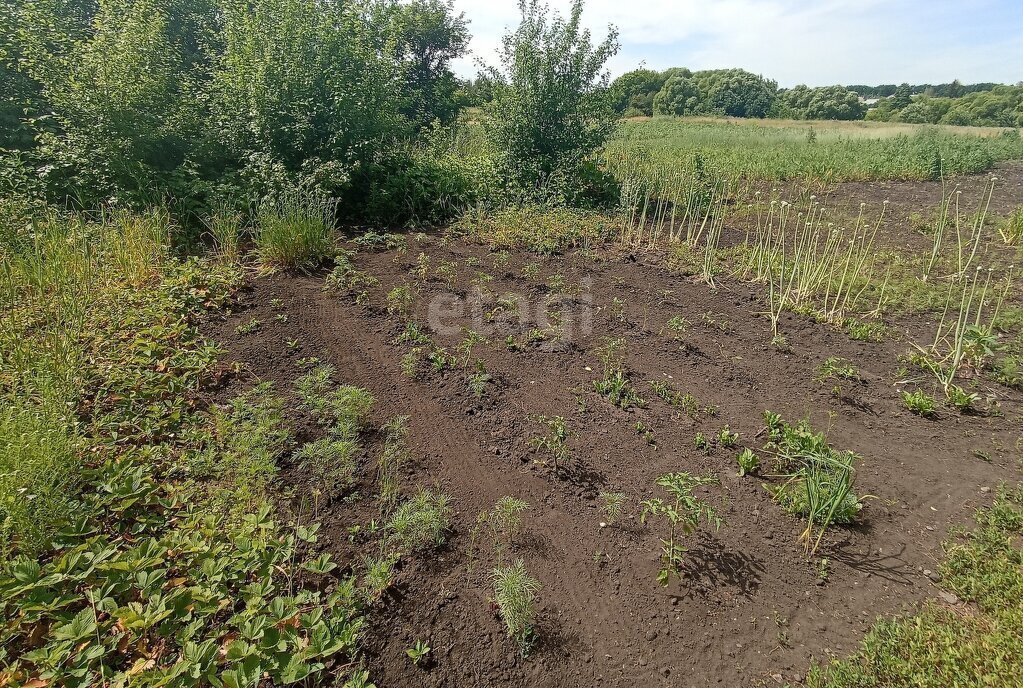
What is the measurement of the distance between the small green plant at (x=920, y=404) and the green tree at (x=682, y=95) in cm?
5629

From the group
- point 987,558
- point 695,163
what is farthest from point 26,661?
point 695,163

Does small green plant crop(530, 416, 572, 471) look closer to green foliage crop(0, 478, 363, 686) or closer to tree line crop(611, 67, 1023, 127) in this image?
green foliage crop(0, 478, 363, 686)

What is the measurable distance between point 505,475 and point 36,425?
226 centimetres

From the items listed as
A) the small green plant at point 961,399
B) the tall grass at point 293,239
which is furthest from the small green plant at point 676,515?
the tall grass at point 293,239

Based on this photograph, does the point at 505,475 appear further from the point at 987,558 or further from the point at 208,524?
the point at 987,558

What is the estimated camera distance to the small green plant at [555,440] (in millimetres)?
A: 3121

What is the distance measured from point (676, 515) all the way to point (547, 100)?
7.32 meters

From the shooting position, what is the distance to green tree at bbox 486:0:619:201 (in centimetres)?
830

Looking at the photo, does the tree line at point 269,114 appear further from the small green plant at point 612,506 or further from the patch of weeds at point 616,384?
the small green plant at point 612,506

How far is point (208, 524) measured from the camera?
2441 millimetres

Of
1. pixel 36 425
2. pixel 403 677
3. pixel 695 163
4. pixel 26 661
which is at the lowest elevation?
pixel 403 677

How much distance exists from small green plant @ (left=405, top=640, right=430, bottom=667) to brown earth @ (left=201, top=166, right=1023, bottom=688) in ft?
0.13

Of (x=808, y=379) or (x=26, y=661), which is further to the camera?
(x=808, y=379)

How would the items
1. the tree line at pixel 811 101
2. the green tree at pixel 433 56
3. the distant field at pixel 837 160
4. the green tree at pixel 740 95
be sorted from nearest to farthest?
the distant field at pixel 837 160
the green tree at pixel 433 56
the tree line at pixel 811 101
the green tree at pixel 740 95
